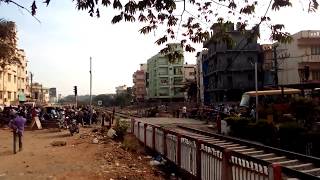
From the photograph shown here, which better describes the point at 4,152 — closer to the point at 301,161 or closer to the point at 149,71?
the point at 301,161

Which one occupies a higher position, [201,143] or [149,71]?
[149,71]

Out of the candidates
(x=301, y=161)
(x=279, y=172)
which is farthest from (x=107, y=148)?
(x=279, y=172)

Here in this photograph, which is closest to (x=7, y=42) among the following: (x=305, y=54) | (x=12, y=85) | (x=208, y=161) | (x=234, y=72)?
(x=12, y=85)

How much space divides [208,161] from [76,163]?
6.51m

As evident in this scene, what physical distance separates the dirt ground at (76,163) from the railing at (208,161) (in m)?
0.83

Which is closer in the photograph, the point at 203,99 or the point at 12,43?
the point at 12,43

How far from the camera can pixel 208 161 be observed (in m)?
10.8

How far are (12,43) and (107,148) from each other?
1001 inches

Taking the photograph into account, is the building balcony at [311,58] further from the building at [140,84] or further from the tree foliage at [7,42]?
the building at [140,84]

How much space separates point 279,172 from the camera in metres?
7.25

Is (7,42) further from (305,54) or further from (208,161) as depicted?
(305,54)

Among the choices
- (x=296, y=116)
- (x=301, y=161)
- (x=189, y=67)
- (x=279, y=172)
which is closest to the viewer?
(x=279, y=172)

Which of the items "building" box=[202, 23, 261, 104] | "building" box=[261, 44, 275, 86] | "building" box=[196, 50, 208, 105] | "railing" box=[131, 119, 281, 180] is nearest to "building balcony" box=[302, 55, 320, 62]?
"building" box=[261, 44, 275, 86]

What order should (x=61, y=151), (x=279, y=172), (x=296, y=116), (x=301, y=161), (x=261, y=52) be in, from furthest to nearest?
(x=261, y=52) → (x=296, y=116) → (x=61, y=151) → (x=301, y=161) → (x=279, y=172)
